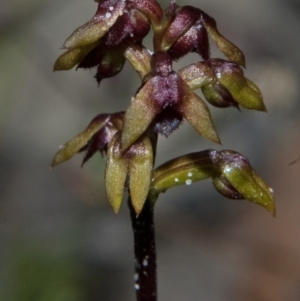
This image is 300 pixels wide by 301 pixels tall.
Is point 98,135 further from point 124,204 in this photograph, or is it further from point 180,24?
point 124,204

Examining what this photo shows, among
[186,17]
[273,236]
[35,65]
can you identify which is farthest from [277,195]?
[186,17]

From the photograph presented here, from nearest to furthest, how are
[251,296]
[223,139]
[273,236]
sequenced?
[251,296] → [273,236] → [223,139]

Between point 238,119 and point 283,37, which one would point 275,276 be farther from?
point 283,37

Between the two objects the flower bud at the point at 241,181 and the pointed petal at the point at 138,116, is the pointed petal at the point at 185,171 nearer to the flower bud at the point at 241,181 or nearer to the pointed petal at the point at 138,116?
the flower bud at the point at 241,181

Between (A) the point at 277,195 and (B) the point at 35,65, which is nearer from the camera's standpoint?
(A) the point at 277,195

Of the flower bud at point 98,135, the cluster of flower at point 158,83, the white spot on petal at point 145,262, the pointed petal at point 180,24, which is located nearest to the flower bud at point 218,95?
the cluster of flower at point 158,83

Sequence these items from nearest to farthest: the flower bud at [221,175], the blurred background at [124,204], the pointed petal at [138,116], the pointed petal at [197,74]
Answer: the pointed petal at [138,116] < the pointed petal at [197,74] < the flower bud at [221,175] < the blurred background at [124,204]
